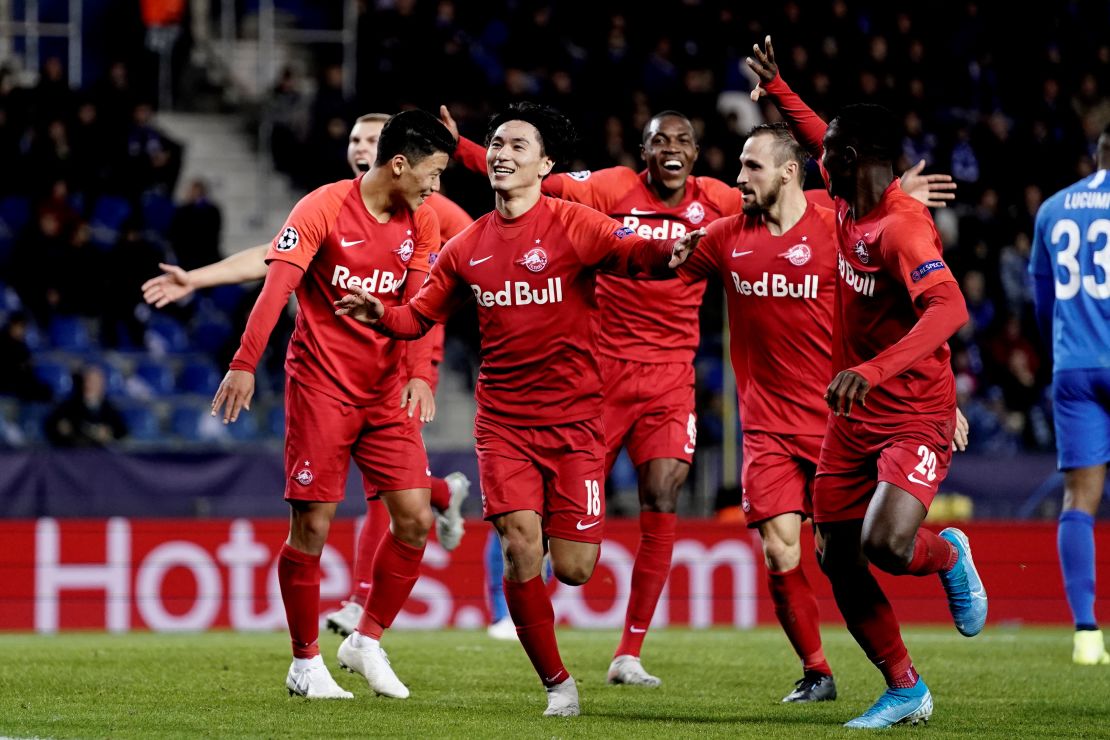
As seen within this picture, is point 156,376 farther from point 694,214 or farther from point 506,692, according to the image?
point 506,692

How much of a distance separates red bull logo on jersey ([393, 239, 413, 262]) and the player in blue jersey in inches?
135

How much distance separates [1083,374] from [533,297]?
3396mm

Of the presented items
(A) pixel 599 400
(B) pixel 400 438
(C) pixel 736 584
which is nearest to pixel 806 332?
(A) pixel 599 400

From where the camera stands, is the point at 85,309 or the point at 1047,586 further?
the point at 85,309

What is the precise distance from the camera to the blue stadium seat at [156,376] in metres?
15.2

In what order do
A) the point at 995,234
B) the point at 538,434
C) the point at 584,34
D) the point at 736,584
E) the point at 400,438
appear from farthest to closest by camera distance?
1. the point at 584,34
2. the point at 995,234
3. the point at 736,584
4. the point at 400,438
5. the point at 538,434

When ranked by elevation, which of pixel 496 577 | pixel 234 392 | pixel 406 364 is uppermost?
pixel 406 364

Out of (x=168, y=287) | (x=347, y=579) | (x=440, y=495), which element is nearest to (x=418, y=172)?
(x=168, y=287)

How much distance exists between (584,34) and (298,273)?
1273cm

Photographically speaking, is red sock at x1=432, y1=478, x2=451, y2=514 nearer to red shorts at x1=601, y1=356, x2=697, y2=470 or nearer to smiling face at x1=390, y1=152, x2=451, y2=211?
red shorts at x1=601, y1=356, x2=697, y2=470

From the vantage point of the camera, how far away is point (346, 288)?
7305 mm

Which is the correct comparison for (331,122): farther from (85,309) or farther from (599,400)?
(599,400)

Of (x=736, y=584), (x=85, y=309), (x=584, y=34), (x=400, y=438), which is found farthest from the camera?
(x=584, y=34)

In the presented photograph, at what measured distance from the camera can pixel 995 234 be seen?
58.2 ft
